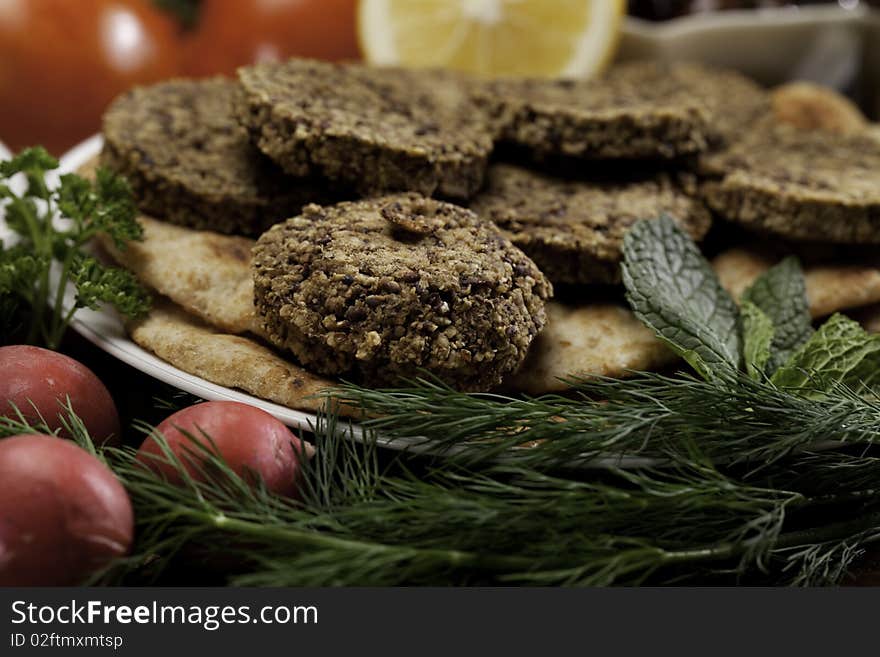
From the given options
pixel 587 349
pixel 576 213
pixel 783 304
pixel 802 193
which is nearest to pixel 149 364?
pixel 587 349

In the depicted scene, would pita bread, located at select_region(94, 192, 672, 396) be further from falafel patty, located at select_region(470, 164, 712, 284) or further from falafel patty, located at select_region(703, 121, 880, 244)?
falafel patty, located at select_region(703, 121, 880, 244)

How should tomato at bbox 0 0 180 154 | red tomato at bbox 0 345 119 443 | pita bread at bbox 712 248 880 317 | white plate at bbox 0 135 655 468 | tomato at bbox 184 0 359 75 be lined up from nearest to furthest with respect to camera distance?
1. white plate at bbox 0 135 655 468
2. red tomato at bbox 0 345 119 443
3. pita bread at bbox 712 248 880 317
4. tomato at bbox 0 0 180 154
5. tomato at bbox 184 0 359 75

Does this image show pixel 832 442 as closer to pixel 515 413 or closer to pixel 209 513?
pixel 515 413

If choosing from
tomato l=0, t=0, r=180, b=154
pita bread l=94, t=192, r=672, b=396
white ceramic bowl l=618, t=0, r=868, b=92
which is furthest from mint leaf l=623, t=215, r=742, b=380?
tomato l=0, t=0, r=180, b=154

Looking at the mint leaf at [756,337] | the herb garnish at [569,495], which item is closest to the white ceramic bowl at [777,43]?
the mint leaf at [756,337]

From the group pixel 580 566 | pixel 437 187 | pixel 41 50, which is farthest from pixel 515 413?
pixel 41 50

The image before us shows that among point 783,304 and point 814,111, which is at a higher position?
point 814,111

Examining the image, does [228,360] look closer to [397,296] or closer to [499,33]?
[397,296]
